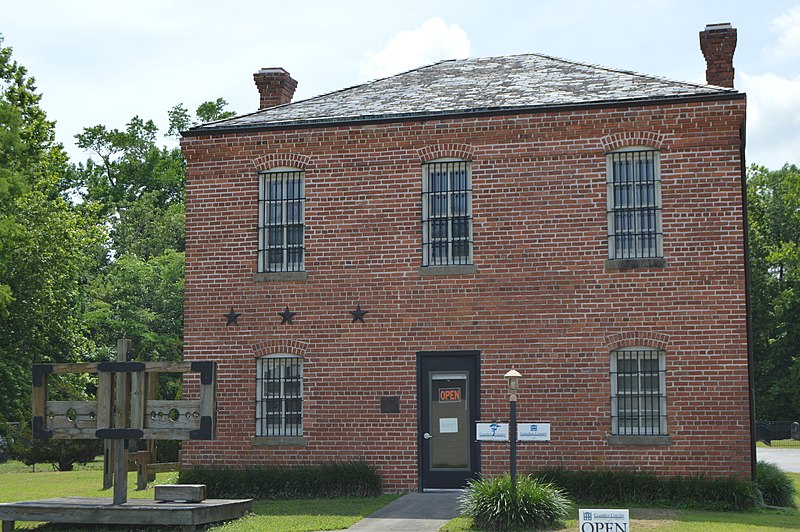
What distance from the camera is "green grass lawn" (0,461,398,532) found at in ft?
48.9

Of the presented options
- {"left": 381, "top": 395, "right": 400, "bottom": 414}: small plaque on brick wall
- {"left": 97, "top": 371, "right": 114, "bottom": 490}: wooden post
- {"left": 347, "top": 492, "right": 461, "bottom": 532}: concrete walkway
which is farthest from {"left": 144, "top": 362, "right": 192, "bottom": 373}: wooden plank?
{"left": 381, "top": 395, "right": 400, "bottom": 414}: small plaque on brick wall

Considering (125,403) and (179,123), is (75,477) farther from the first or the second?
(179,123)

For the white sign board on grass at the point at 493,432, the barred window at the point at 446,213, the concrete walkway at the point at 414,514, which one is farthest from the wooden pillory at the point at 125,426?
the barred window at the point at 446,213

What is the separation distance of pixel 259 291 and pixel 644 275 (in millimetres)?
7195

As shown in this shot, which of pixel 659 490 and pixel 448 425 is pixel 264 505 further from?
pixel 659 490

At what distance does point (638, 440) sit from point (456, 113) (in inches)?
264

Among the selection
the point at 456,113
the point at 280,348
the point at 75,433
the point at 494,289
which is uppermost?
the point at 456,113

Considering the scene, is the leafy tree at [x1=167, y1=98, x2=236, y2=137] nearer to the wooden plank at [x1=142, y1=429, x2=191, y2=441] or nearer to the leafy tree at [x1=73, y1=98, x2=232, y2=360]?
the leafy tree at [x1=73, y1=98, x2=232, y2=360]

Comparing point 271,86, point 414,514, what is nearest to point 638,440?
point 414,514

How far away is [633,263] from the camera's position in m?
18.2

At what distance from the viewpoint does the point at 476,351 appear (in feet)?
61.3

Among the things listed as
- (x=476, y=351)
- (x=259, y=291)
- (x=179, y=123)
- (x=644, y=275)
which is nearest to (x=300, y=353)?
(x=259, y=291)

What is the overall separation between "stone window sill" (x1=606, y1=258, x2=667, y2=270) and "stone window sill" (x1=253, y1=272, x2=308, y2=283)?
18.7 feet

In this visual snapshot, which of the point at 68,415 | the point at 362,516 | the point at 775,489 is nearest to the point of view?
the point at 68,415
